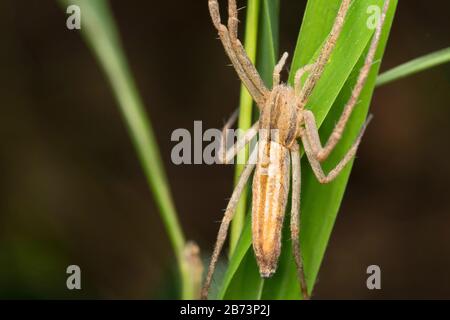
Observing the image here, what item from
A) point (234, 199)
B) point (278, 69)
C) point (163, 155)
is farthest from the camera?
point (163, 155)

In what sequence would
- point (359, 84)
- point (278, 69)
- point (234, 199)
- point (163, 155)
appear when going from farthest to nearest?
point (163, 155) < point (234, 199) < point (278, 69) < point (359, 84)

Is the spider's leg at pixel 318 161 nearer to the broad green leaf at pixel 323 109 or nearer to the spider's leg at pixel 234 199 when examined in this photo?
the broad green leaf at pixel 323 109

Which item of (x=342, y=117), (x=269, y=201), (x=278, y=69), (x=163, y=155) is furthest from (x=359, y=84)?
(x=163, y=155)

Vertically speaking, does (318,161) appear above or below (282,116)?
below

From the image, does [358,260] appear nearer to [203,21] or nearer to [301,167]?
[203,21]

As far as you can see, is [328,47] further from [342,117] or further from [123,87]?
[123,87]

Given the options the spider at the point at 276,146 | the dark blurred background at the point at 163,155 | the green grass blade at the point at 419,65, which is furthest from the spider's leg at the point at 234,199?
the dark blurred background at the point at 163,155

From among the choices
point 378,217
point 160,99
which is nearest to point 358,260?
point 378,217

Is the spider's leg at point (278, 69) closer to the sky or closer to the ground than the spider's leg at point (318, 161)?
closer to the sky
